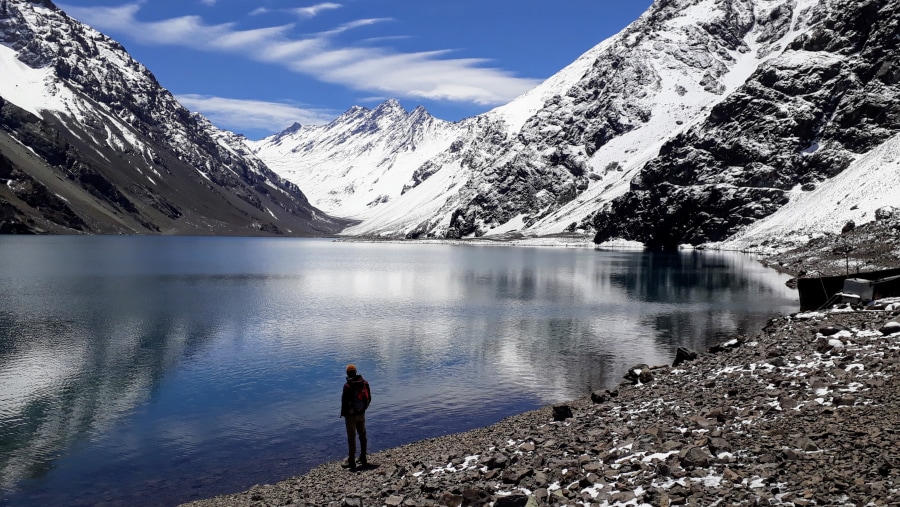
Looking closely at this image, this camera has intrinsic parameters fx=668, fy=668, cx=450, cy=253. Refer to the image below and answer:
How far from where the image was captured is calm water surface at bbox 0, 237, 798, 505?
26312 mm

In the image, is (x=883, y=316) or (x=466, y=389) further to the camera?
(x=466, y=389)

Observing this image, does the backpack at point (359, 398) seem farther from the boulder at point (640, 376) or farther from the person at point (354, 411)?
the boulder at point (640, 376)

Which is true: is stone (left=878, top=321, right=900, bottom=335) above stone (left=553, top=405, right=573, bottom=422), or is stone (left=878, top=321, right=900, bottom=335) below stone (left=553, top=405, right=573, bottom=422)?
above

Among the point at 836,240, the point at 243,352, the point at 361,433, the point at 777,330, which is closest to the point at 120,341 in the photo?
the point at 243,352

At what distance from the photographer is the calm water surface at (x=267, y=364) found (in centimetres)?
2631

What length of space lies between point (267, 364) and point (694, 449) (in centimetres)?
3284

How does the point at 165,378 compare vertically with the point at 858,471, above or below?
below

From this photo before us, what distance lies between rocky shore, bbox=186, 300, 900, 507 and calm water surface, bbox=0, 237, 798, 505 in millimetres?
4365

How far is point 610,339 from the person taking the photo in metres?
52.7

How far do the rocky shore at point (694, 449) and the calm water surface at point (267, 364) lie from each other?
436cm

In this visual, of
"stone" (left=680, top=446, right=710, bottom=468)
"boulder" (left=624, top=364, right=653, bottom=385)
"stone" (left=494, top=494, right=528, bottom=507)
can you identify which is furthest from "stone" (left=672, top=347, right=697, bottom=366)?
"stone" (left=494, top=494, right=528, bottom=507)

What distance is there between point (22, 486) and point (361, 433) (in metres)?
12.0

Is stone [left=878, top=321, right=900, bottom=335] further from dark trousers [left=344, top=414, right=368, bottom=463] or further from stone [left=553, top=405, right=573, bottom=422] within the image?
dark trousers [left=344, top=414, right=368, bottom=463]

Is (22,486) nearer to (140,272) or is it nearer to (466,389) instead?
(466,389)
